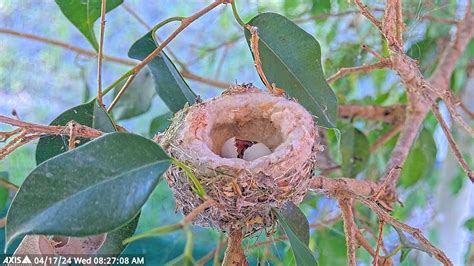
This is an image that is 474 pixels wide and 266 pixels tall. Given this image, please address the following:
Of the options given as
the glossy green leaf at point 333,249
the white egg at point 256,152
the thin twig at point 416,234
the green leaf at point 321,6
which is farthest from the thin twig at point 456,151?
the glossy green leaf at point 333,249

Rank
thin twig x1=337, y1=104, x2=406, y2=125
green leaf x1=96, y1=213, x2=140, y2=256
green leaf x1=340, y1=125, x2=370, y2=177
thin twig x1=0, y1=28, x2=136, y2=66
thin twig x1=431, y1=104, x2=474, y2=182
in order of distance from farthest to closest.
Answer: thin twig x1=337, y1=104, x2=406, y2=125, green leaf x1=340, y1=125, x2=370, y2=177, thin twig x1=0, y1=28, x2=136, y2=66, thin twig x1=431, y1=104, x2=474, y2=182, green leaf x1=96, y1=213, x2=140, y2=256

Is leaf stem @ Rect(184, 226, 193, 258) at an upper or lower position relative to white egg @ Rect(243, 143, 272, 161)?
upper

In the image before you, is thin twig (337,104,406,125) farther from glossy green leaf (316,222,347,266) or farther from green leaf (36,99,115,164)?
green leaf (36,99,115,164)

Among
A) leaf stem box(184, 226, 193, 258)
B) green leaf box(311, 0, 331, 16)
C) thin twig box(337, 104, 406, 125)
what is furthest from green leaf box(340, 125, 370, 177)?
leaf stem box(184, 226, 193, 258)

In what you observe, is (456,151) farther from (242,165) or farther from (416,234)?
(242,165)

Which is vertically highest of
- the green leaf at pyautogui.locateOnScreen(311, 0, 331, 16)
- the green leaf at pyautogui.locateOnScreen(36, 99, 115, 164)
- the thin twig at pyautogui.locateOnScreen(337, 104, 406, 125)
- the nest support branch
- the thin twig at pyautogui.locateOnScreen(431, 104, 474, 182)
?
the green leaf at pyautogui.locateOnScreen(36, 99, 115, 164)

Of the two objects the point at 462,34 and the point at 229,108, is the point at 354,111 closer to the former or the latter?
Answer: the point at 462,34
